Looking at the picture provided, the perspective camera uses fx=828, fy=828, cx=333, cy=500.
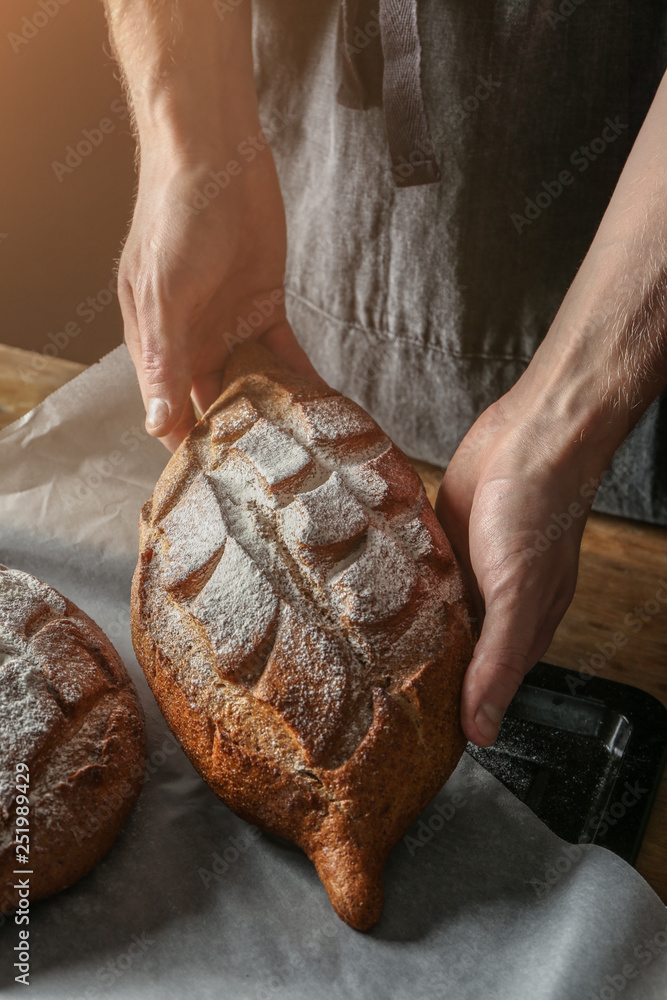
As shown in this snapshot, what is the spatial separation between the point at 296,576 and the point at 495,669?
0.29m

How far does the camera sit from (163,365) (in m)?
1.44

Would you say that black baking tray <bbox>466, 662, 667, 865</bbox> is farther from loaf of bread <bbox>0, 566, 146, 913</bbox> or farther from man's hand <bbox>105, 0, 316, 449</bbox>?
man's hand <bbox>105, 0, 316, 449</bbox>

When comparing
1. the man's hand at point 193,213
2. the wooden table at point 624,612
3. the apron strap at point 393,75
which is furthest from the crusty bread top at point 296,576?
the apron strap at point 393,75

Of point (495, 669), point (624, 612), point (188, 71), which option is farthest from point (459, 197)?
point (495, 669)

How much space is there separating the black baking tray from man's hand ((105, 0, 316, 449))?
0.77 m

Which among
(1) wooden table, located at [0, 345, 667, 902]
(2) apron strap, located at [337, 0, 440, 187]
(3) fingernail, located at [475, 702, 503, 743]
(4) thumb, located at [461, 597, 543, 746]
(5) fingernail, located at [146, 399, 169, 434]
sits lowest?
(1) wooden table, located at [0, 345, 667, 902]

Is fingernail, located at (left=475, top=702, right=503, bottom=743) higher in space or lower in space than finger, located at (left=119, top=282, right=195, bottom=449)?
lower

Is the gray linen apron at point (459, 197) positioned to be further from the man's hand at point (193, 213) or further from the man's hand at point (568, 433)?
the man's hand at point (568, 433)

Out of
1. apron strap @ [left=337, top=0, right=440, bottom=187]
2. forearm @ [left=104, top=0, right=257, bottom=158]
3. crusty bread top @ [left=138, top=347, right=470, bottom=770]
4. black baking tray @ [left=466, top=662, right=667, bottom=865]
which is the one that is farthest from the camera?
forearm @ [left=104, top=0, right=257, bottom=158]

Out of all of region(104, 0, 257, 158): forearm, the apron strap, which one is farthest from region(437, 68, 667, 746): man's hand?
region(104, 0, 257, 158): forearm

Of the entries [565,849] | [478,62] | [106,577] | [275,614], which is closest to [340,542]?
[275,614]

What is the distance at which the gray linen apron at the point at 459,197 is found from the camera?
4.97 ft

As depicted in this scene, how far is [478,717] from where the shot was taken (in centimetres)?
108

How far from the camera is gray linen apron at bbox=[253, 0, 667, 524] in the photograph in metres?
1.51
